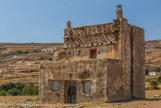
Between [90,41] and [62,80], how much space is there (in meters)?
3.94

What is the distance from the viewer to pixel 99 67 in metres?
16.2

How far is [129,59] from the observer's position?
18.3m

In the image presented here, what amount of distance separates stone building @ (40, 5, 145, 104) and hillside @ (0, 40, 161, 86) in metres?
31.9

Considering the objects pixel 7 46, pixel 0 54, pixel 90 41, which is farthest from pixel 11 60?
pixel 90 41

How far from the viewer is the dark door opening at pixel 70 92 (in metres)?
17.8

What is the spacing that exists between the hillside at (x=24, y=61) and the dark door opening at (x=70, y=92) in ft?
108

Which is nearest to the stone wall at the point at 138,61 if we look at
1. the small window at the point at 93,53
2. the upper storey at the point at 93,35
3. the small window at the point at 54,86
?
→ the upper storey at the point at 93,35

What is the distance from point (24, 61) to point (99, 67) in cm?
7213

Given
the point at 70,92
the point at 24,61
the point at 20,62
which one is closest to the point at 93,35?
the point at 70,92

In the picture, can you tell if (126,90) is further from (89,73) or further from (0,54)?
(0,54)

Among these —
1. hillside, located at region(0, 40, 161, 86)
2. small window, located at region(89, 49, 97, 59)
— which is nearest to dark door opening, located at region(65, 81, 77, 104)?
small window, located at region(89, 49, 97, 59)

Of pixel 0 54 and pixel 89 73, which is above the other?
pixel 0 54

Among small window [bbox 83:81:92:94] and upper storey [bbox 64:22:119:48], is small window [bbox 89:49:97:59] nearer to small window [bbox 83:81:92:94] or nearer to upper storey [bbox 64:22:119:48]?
upper storey [bbox 64:22:119:48]

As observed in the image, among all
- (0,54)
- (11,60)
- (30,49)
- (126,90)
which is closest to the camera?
(126,90)
